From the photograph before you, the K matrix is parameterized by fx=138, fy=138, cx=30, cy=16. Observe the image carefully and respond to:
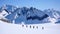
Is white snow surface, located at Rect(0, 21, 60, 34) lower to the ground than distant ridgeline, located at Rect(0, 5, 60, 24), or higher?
lower

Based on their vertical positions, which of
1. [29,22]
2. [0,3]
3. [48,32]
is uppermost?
[0,3]

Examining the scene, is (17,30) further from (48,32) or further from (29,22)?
(48,32)

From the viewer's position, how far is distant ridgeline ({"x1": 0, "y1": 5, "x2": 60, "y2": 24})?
1585 mm

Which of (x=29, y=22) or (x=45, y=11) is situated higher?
(x=45, y=11)

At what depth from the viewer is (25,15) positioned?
1.62 metres

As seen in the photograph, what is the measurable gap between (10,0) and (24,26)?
13.8 inches

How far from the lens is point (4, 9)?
1641mm

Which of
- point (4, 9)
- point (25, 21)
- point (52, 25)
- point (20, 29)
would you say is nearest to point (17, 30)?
point (20, 29)

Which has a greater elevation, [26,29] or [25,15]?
[25,15]

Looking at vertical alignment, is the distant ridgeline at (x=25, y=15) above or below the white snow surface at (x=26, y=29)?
above

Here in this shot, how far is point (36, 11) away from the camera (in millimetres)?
1594

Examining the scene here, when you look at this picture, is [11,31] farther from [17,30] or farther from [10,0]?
[10,0]

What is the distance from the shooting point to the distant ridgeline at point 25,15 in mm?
1585

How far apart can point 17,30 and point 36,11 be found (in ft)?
1.02
